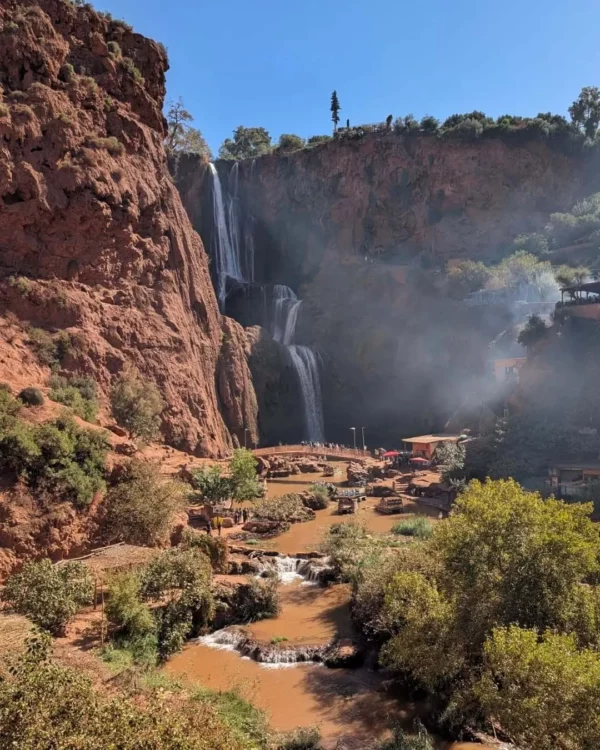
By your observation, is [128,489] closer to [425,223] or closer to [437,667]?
[437,667]

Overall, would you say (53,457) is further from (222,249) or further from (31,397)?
(222,249)

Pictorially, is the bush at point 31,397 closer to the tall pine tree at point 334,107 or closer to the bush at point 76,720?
the bush at point 76,720

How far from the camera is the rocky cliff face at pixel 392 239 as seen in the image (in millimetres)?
58719

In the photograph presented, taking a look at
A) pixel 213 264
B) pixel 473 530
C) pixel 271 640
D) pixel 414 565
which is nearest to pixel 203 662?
pixel 271 640

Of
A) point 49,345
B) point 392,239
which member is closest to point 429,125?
point 392,239

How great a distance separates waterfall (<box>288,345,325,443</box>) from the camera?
56.1 metres

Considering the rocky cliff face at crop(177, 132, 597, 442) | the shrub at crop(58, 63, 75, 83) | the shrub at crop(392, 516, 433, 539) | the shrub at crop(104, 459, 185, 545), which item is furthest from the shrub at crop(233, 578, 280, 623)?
the rocky cliff face at crop(177, 132, 597, 442)

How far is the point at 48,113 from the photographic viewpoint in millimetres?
34812

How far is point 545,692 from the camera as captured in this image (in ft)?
26.7

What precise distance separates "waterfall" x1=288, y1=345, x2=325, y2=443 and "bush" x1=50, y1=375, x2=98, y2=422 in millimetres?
27304

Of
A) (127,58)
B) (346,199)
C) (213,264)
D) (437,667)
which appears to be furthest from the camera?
(346,199)

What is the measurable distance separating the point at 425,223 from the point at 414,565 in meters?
58.8

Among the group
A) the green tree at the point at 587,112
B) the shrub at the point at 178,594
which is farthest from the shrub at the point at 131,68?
the green tree at the point at 587,112

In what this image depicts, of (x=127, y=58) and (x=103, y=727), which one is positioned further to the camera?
(x=127, y=58)
